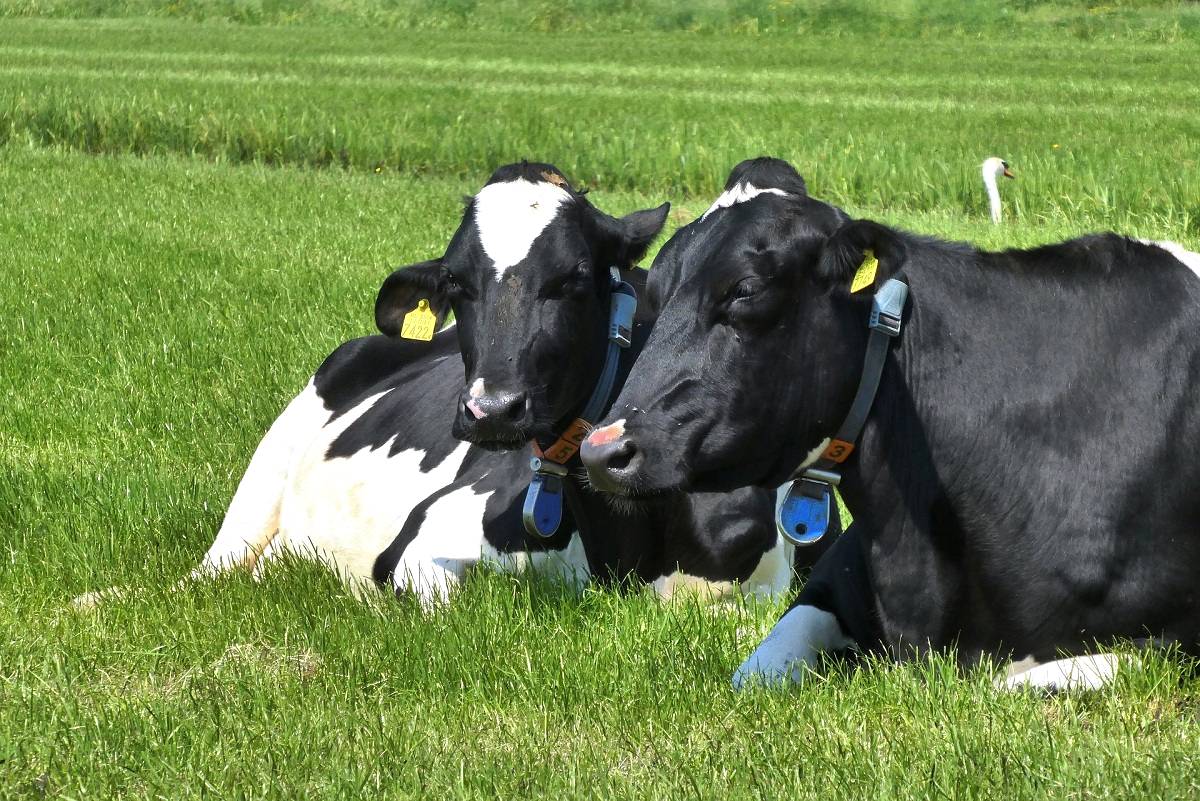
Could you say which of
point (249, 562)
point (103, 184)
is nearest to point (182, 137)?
point (103, 184)

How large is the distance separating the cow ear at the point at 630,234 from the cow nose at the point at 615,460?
6.04ft

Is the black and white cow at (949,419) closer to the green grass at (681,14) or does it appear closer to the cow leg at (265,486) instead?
the cow leg at (265,486)

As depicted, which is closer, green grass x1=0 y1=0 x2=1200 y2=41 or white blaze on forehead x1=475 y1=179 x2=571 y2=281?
white blaze on forehead x1=475 y1=179 x2=571 y2=281

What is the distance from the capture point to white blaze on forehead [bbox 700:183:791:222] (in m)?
4.37

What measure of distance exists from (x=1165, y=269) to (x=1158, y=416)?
0.51 metres

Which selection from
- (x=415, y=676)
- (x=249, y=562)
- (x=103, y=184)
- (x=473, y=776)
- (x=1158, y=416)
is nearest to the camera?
(x=473, y=776)

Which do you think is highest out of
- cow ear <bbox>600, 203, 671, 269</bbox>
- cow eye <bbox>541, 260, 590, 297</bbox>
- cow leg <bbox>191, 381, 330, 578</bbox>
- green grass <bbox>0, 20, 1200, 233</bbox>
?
cow ear <bbox>600, 203, 671, 269</bbox>

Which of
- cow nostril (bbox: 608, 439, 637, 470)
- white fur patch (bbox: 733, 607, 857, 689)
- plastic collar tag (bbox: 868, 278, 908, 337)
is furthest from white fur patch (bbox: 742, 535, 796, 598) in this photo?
cow nostril (bbox: 608, 439, 637, 470)

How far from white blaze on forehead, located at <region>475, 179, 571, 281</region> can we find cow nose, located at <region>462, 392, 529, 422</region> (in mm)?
624

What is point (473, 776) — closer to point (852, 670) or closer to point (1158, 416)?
point (852, 670)

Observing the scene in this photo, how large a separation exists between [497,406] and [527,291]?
1.97 feet

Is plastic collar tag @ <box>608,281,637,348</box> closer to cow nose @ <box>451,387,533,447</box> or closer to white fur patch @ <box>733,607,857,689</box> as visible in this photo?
cow nose @ <box>451,387,533,447</box>

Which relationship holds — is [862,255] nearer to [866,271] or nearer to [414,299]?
[866,271]

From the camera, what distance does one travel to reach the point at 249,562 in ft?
21.9
